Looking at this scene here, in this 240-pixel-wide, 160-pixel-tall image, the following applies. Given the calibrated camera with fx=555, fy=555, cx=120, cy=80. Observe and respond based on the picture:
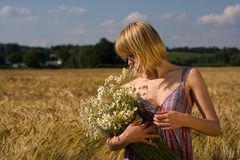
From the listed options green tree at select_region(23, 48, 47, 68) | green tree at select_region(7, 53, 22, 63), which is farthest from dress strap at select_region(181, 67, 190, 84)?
green tree at select_region(7, 53, 22, 63)

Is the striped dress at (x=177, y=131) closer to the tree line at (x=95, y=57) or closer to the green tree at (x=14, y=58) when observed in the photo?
the tree line at (x=95, y=57)

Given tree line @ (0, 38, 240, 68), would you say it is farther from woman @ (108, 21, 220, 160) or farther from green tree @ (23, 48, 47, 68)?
woman @ (108, 21, 220, 160)

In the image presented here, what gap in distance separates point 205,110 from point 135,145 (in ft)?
1.37

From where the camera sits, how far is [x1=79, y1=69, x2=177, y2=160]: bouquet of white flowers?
9.46 ft

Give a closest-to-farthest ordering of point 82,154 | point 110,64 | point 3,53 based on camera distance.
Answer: point 82,154 < point 110,64 < point 3,53

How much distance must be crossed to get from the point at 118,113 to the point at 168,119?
0.27 m

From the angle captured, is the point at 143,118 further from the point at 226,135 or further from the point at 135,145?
the point at 226,135

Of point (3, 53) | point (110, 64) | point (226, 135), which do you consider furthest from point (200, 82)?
point (3, 53)

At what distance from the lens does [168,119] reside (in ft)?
9.19

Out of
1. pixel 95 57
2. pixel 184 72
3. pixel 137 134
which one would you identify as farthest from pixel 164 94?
pixel 95 57

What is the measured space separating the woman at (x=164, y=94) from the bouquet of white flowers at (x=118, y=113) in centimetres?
5

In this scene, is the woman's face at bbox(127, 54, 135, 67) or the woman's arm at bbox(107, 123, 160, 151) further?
the woman's face at bbox(127, 54, 135, 67)

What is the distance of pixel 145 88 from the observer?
10.00ft

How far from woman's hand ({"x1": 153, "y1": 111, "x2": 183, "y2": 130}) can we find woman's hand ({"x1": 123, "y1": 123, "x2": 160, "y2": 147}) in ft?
0.29
